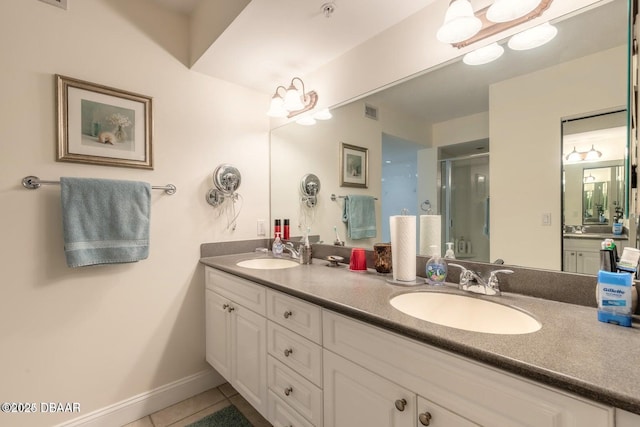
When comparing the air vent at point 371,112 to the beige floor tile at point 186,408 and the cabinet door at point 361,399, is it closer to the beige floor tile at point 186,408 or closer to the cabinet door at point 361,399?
the cabinet door at point 361,399

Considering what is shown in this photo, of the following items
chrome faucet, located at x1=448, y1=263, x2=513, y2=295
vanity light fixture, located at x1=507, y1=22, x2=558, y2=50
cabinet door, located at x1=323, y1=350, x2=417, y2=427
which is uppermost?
vanity light fixture, located at x1=507, y1=22, x2=558, y2=50

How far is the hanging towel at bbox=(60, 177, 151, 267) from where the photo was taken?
4.54 ft

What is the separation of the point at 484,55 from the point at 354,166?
0.86 metres

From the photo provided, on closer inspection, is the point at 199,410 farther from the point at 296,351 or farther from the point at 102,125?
the point at 102,125

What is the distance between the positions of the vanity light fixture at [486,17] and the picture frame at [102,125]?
5.38 ft

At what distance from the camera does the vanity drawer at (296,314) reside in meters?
1.08

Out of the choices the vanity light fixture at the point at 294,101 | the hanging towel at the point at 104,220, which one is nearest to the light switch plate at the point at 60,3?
the hanging towel at the point at 104,220

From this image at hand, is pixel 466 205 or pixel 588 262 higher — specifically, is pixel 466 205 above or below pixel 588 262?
above

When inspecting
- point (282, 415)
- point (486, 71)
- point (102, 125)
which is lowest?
point (282, 415)

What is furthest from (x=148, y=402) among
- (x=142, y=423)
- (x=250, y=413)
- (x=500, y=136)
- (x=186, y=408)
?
(x=500, y=136)

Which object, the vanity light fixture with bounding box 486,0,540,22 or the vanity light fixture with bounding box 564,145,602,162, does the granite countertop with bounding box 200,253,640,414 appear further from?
the vanity light fixture with bounding box 486,0,540,22

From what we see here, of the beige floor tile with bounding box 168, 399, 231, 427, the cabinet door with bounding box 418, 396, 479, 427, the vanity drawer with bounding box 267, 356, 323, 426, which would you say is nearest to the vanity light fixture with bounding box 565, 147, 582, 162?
the cabinet door with bounding box 418, 396, 479, 427

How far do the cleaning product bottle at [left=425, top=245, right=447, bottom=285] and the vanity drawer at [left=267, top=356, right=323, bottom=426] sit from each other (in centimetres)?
63

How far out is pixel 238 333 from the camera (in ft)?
5.10
